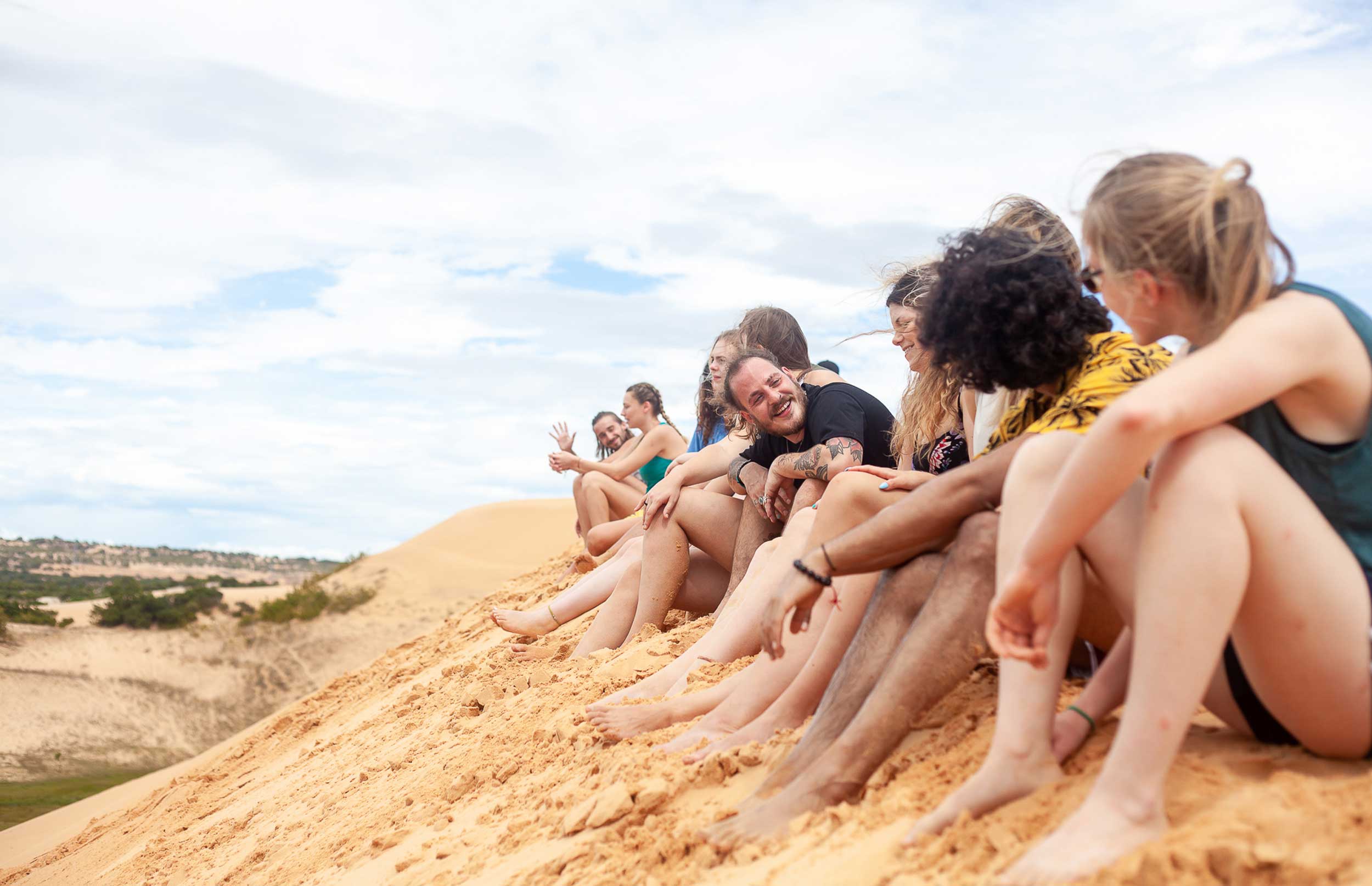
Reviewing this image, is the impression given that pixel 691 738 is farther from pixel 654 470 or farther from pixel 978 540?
pixel 654 470

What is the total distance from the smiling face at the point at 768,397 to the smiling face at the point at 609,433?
498 centimetres

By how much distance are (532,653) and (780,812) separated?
3.36m

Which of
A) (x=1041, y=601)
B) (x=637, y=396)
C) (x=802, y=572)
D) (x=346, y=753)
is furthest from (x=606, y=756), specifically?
(x=637, y=396)

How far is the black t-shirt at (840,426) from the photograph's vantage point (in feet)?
14.4

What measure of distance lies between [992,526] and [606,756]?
5.24 feet

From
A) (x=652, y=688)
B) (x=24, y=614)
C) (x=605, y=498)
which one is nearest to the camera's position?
(x=652, y=688)

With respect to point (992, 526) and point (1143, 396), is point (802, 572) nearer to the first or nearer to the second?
point (992, 526)

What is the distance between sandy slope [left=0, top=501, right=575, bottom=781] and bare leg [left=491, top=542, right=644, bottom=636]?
12.6 m

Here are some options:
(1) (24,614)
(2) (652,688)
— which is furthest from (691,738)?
(1) (24,614)

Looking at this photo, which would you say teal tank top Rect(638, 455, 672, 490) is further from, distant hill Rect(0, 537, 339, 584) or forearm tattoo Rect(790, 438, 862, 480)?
distant hill Rect(0, 537, 339, 584)

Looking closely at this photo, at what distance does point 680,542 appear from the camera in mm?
4984

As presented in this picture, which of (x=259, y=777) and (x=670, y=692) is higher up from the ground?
(x=670, y=692)

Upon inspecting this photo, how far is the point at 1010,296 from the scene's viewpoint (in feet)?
8.45

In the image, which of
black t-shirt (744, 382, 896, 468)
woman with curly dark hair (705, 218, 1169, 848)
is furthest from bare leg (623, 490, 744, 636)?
woman with curly dark hair (705, 218, 1169, 848)
